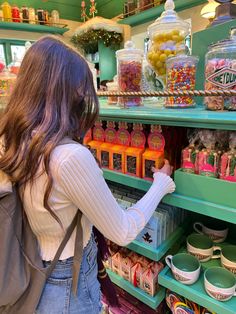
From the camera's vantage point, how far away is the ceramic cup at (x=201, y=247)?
3.33 feet

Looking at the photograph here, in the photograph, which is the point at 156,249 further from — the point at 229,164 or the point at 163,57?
the point at 163,57

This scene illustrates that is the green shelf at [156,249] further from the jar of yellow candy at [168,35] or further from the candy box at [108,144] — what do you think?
the jar of yellow candy at [168,35]

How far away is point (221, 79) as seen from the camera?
29.9 inches

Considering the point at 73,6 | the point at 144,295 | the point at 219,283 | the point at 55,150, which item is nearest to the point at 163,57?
the point at 55,150

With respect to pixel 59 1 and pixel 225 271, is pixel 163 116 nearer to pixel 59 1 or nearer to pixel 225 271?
pixel 225 271

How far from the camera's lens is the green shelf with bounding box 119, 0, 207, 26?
3.28 metres

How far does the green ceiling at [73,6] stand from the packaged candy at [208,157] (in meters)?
4.62

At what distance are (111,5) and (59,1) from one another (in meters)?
0.97

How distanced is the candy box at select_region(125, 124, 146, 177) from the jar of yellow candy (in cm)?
29

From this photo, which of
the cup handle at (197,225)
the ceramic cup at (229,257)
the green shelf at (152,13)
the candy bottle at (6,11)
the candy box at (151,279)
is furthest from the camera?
the candy bottle at (6,11)

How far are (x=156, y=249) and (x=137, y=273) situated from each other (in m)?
0.20

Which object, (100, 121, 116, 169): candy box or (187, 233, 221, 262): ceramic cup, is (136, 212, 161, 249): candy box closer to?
(187, 233, 221, 262): ceramic cup

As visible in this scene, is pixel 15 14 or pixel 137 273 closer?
pixel 137 273

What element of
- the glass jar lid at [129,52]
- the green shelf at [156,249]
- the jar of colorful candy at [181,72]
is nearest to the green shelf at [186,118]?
the jar of colorful candy at [181,72]
